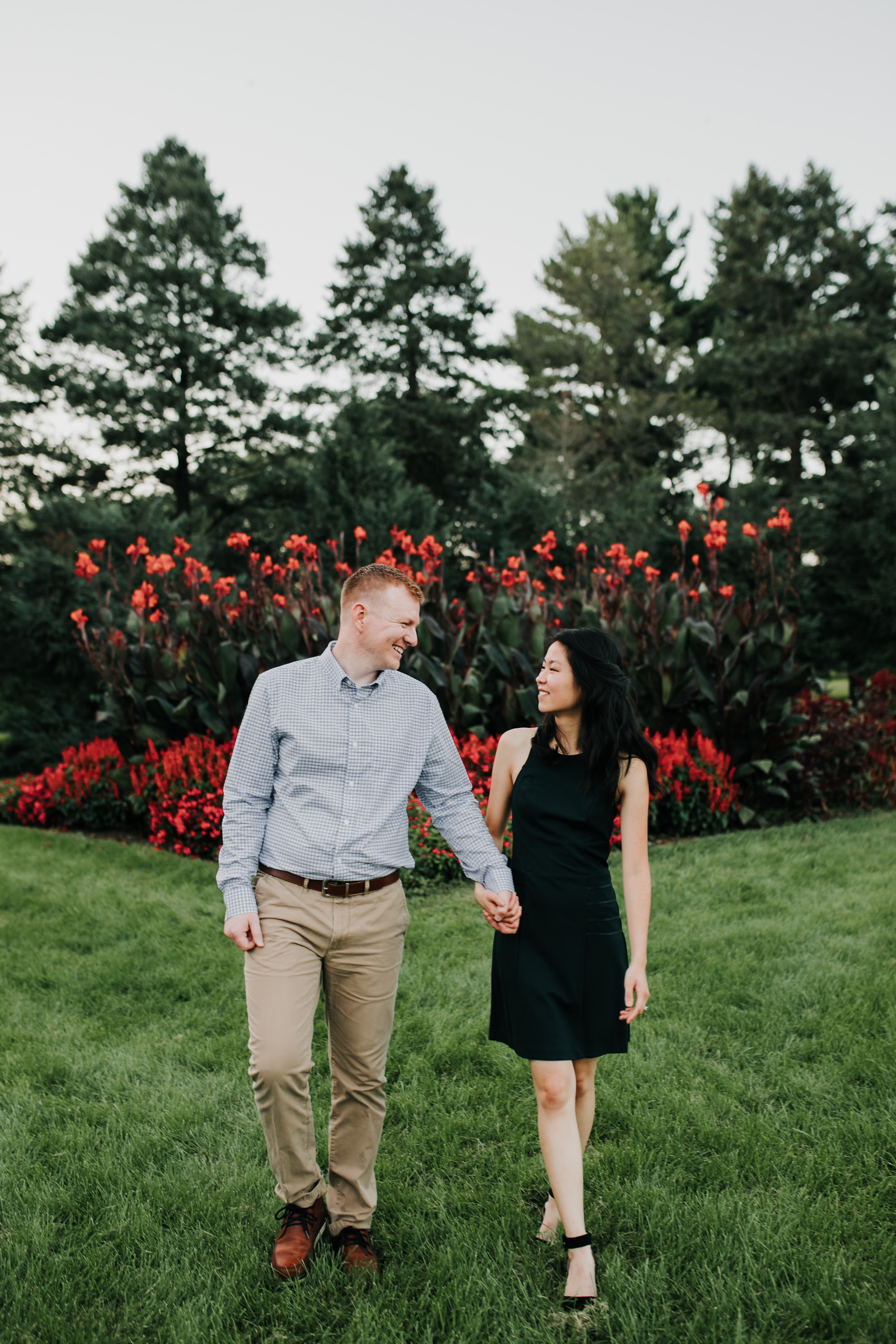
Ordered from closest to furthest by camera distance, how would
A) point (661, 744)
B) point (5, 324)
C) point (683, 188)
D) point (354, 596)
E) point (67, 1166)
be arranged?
point (354, 596), point (67, 1166), point (661, 744), point (5, 324), point (683, 188)

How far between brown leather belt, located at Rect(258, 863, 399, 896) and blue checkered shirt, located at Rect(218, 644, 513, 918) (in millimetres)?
16

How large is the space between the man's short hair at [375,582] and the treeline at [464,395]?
12.0 meters

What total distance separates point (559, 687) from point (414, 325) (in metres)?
23.8

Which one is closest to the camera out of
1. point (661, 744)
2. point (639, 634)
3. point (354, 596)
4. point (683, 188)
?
point (354, 596)

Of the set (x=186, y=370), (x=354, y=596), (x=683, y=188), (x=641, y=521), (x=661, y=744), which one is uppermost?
(x=683, y=188)

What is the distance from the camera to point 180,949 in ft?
15.3

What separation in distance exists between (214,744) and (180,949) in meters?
2.52

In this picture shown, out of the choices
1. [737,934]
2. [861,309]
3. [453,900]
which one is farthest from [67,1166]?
[861,309]

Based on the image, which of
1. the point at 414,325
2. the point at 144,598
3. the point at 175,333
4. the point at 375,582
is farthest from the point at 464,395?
the point at 375,582

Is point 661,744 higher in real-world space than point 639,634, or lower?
lower

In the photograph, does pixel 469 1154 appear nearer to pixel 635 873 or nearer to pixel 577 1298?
pixel 577 1298

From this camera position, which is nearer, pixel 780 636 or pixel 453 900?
pixel 453 900

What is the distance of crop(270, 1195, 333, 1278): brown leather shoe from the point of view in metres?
2.25

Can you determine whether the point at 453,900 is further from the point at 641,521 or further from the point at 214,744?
the point at 641,521
